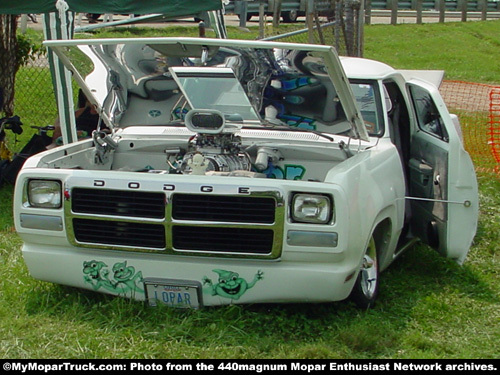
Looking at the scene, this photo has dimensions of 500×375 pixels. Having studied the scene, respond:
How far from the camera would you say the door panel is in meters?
5.40

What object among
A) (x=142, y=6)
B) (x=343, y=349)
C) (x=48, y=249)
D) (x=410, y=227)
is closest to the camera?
(x=343, y=349)

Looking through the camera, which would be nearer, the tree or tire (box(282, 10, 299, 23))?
the tree

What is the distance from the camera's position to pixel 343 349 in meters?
4.33

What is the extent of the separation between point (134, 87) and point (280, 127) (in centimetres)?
117

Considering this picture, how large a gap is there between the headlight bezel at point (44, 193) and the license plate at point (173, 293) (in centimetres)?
76

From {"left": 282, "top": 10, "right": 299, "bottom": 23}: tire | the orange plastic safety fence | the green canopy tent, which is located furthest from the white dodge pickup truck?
{"left": 282, "top": 10, "right": 299, "bottom": 23}: tire

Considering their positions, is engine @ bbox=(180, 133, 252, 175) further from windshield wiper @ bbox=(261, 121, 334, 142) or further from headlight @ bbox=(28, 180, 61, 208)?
headlight @ bbox=(28, 180, 61, 208)

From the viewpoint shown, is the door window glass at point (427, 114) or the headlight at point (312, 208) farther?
the door window glass at point (427, 114)

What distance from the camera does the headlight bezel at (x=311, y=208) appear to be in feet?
14.4

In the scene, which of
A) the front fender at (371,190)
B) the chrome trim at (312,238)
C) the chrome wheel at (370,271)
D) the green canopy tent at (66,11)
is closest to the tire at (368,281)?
Result: the chrome wheel at (370,271)

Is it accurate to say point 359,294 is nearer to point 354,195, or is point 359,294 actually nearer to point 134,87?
point 354,195

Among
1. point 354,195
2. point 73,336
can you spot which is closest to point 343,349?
point 354,195

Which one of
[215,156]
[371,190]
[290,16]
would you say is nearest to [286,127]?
[215,156]

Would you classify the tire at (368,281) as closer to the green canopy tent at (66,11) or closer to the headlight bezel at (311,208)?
the headlight bezel at (311,208)
